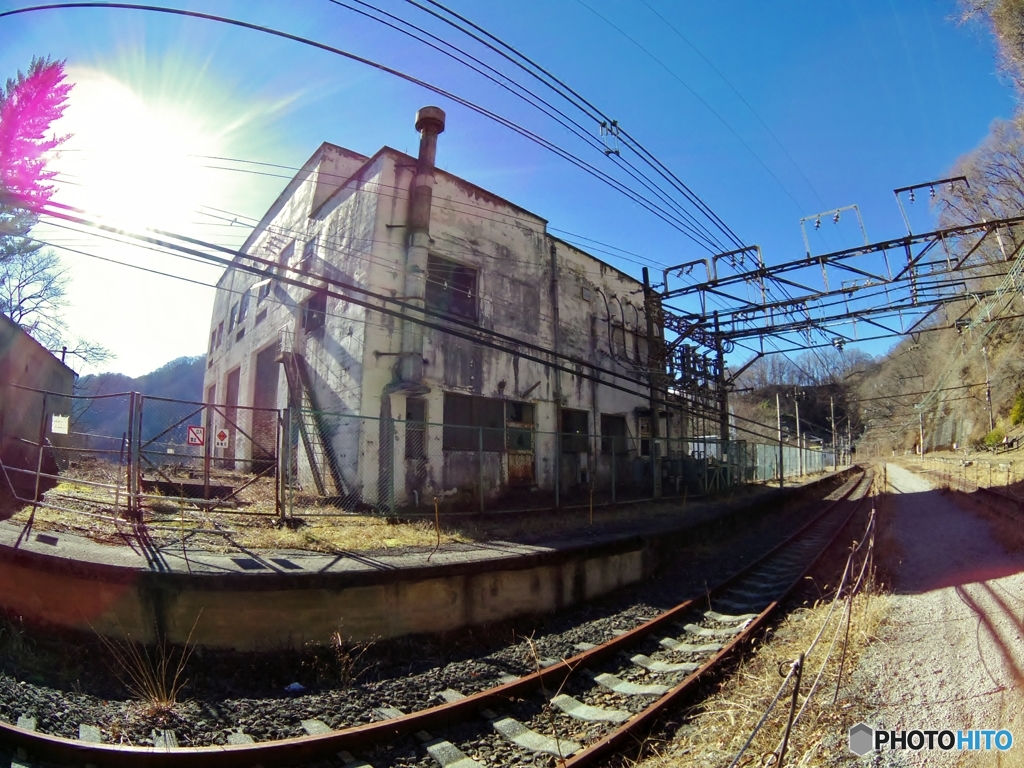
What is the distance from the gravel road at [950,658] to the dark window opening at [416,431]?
966 centimetres

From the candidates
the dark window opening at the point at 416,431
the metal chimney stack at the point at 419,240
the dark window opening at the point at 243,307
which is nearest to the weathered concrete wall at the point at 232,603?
the dark window opening at the point at 416,431

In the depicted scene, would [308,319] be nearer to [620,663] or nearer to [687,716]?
[620,663]

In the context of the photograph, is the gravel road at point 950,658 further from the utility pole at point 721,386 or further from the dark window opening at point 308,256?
the dark window opening at point 308,256

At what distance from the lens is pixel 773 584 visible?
9.06 meters

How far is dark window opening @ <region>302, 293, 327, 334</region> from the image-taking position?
14.4 m

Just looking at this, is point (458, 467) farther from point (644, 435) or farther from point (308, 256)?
point (644, 435)

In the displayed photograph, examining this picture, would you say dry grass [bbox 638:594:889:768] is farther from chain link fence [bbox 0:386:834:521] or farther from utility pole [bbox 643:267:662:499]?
utility pole [bbox 643:267:662:499]

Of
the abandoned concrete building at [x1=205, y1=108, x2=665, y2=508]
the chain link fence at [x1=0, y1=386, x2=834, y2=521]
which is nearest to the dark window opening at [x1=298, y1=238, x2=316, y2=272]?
the abandoned concrete building at [x1=205, y1=108, x2=665, y2=508]

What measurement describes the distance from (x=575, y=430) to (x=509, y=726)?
1350cm

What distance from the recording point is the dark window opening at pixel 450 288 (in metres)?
14.2

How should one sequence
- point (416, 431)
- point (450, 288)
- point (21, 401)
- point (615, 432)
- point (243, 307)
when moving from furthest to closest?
1. point (243, 307)
2. point (615, 432)
3. point (450, 288)
4. point (416, 431)
5. point (21, 401)

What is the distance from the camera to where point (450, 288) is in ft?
47.7

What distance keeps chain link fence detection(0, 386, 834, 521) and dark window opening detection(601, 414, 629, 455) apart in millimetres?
207

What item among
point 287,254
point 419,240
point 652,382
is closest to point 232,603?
point 419,240
